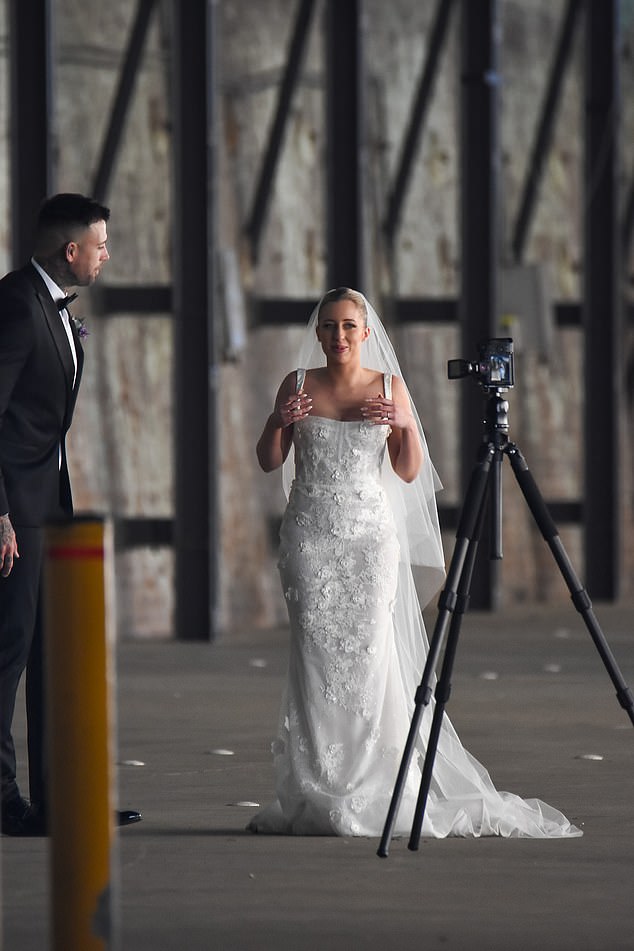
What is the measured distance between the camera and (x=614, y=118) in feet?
48.4

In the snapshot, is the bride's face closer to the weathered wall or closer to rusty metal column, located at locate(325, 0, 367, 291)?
the weathered wall

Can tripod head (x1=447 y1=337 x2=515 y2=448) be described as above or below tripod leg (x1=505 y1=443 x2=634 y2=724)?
above

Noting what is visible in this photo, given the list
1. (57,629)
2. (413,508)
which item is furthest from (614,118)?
(57,629)

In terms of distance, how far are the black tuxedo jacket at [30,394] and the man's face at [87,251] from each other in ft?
0.36

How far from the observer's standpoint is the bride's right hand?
5766mm

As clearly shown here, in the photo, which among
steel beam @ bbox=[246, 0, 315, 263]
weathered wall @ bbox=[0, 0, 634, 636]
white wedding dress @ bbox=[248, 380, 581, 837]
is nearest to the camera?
white wedding dress @ bbox=[248, 380, 581, 837]

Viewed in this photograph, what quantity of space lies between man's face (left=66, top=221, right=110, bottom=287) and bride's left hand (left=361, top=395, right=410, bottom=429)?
88 centimetres

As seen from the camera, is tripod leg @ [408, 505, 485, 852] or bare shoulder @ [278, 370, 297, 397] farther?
bare shoulder @ [278, 370, 297, 397]

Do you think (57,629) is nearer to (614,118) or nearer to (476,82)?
(476,82)

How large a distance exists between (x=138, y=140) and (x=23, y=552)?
673cm

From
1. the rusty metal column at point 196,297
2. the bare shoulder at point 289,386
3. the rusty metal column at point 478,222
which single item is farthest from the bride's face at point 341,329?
the rusty metal column at point 478,222

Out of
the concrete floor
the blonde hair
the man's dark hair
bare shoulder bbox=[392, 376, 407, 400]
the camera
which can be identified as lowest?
the concrete floor

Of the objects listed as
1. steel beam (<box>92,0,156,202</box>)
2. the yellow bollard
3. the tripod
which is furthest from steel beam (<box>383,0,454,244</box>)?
the yellow bollard

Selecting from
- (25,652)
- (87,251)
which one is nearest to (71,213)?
(87,251)
